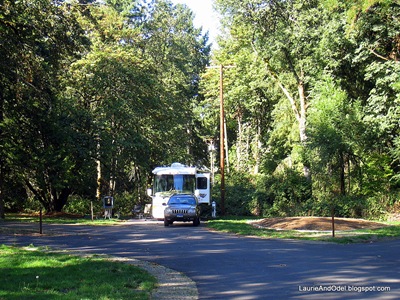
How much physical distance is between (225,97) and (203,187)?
59.6ft

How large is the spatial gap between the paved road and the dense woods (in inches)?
351

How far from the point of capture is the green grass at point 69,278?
8812mm

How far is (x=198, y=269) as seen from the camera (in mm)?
12211

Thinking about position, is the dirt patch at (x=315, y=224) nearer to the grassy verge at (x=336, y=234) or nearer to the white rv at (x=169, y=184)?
the grassy verge at (x=336, y=234)

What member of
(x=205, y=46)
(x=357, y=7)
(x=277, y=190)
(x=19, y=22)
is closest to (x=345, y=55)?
(x=357, y=7)

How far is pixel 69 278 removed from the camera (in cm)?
1030

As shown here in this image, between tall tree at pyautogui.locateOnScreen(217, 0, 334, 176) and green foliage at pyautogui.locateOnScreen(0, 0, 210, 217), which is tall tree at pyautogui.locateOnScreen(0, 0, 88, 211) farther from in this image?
tall tree at pyautogui.locateOnScreen(217, 0, 334, 176)

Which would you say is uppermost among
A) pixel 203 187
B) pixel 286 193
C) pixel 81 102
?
pixel 81 102

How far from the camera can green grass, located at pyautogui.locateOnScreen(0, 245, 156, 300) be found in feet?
28.9

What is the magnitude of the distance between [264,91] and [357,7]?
71.9 ft

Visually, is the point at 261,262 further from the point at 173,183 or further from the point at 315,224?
the point at 173,183

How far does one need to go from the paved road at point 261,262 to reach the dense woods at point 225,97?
8.91m

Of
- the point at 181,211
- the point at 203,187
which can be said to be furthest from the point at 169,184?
the point at 181,211


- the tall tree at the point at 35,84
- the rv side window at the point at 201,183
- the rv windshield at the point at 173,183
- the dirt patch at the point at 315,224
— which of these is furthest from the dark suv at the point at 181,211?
the tall tree at the point at 35,84
